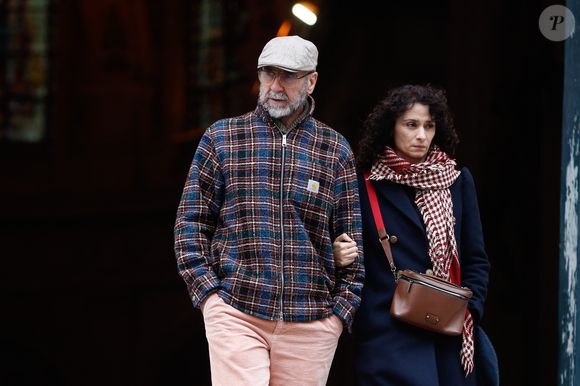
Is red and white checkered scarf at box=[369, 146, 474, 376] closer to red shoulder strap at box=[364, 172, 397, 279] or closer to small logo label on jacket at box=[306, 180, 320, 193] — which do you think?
red shoulder strap at box=[364, 172, 397, 279]

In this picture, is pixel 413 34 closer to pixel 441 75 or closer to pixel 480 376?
pixel 441 75

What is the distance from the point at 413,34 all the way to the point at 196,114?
160 inches

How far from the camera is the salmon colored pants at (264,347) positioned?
3.92 metres

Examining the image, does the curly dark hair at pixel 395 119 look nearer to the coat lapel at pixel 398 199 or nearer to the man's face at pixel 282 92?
the coat lapel at pixel 398 199

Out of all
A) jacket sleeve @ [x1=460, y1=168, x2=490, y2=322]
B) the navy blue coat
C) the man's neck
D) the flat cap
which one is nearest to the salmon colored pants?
the navy blue coat

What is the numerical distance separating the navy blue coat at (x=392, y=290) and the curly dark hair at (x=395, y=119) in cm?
12

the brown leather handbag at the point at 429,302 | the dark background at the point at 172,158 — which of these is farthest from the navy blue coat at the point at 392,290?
the dark background at the point at 172,158

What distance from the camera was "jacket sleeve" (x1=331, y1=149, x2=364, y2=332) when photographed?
162 inches

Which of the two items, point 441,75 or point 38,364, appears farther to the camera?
point 38,364

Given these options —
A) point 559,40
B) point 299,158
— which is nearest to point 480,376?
point 299,158

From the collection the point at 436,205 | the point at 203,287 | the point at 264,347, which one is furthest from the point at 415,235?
the point at 203,287

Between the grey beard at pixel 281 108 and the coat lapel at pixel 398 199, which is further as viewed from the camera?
the coat lapel at pixel 398 199

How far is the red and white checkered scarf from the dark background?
8.37 feet

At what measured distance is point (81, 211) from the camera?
34.1ft
